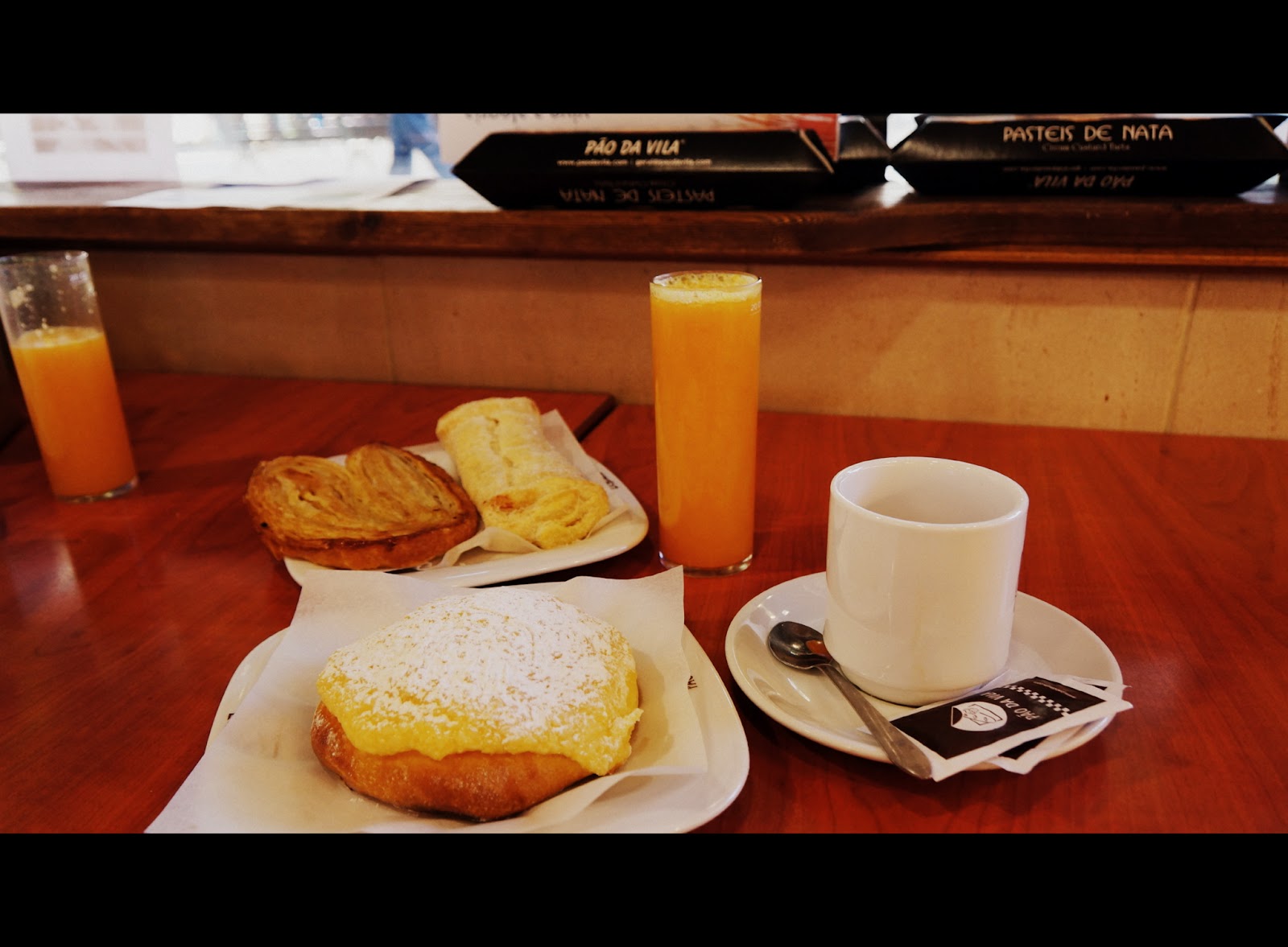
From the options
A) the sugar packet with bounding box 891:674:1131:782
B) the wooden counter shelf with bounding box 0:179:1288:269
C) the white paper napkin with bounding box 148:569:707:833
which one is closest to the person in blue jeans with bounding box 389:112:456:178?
the wooden counter shelf with bounding box 0:179:1288:269

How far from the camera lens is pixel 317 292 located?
1590 mm

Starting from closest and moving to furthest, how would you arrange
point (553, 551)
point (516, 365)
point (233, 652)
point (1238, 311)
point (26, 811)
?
point (26, 811) < point (233, 652) < point (553, 551) < point (1238, 311) < point (516, 365)

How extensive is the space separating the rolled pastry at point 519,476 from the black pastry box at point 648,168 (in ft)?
1.15

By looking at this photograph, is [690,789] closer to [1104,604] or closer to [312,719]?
[312,719]

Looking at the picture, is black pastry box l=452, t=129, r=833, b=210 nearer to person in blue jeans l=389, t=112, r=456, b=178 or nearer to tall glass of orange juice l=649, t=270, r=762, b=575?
tall glass of orange juice l=649, t=270, r=762, b=575

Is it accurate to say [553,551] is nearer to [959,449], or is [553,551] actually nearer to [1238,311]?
[959,449]

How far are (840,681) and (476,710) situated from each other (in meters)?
0.28

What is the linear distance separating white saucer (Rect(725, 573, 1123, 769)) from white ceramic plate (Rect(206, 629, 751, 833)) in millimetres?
31

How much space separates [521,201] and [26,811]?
39.9 inches

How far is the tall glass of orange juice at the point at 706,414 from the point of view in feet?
2.70

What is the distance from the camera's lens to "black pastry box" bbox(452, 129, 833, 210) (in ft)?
3.97

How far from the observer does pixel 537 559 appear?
0.90 m
